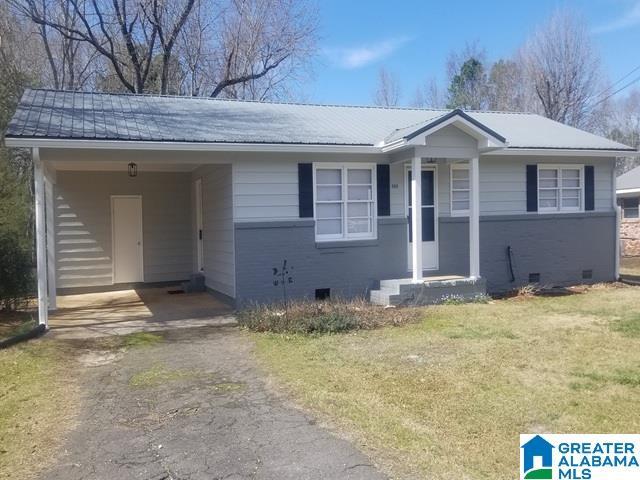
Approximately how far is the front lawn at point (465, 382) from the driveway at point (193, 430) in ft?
1.07

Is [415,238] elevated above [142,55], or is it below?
below

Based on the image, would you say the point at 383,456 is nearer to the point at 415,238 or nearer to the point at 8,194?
the point at 415,238

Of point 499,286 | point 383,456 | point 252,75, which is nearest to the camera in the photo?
point 383,456

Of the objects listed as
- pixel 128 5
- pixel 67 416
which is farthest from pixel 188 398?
pixel 128 5

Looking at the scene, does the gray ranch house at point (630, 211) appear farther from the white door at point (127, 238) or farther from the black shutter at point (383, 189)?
the white door at point (127, 238)

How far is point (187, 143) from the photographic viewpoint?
957 centimetres

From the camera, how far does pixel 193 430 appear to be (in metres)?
4.73

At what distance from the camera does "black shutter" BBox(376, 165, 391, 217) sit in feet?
37.4

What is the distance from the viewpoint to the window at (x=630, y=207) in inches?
1018

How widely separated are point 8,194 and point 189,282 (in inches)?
Result: 183

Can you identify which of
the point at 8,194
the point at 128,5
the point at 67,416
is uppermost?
the point at 128,5

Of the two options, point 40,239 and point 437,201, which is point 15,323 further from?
point 437,201

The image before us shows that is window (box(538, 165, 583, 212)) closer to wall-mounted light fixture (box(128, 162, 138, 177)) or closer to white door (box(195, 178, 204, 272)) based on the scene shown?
white door (box(195, 178, 204, 272))

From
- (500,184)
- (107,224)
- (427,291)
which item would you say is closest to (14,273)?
(107,224)
